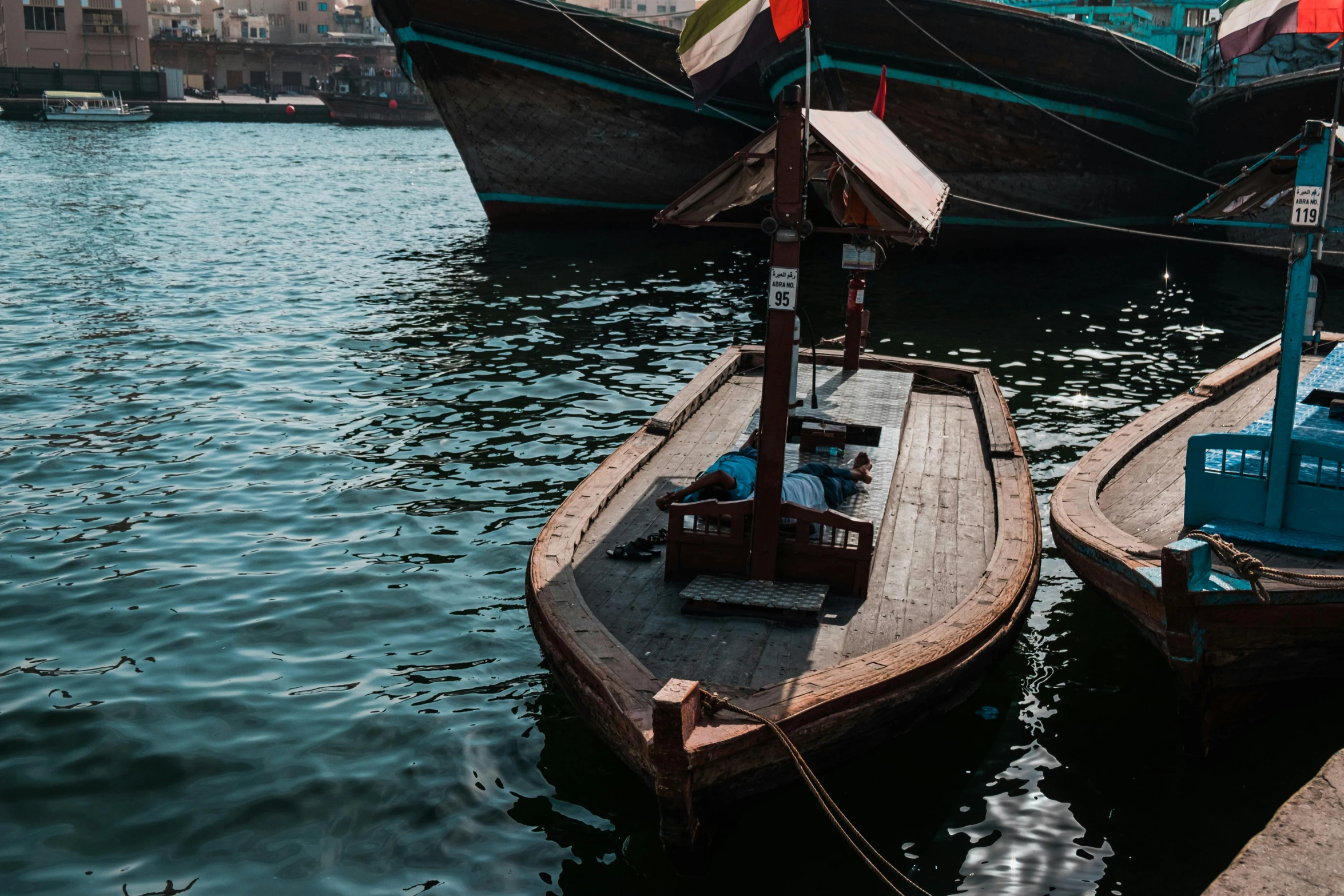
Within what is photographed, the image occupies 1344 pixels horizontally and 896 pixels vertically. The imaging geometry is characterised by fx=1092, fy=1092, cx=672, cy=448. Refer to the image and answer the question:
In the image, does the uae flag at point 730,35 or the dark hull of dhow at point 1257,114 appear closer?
the uae flag at point 730,35

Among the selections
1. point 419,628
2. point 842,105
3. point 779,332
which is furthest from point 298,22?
point 779,332

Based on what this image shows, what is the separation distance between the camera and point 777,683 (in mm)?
5340

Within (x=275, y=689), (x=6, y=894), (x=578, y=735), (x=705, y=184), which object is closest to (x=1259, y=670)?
(x=578, y=735)

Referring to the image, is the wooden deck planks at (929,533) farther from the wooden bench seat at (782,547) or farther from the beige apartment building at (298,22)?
the beige apartment building at (298,22)

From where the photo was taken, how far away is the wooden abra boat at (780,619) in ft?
16.0

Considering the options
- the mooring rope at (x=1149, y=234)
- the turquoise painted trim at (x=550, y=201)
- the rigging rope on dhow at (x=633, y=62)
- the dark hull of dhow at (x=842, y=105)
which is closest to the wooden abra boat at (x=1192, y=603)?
the mooring rope at (x=1149, y=234)

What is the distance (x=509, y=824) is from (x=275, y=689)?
218 centimetres

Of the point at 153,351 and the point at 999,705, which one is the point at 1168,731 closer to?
the point at 999,705

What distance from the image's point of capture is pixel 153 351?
50.7 feet

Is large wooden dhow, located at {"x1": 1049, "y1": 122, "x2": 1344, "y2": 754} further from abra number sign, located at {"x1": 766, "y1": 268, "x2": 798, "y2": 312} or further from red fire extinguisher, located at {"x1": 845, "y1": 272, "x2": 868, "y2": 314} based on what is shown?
red fire extinguisher, located at {"x1": 845, "y1": 272, "x2": 868, "y2": 314}

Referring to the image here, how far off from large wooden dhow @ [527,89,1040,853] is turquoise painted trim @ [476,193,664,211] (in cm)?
1897

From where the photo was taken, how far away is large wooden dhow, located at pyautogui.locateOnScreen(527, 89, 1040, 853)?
195 inches

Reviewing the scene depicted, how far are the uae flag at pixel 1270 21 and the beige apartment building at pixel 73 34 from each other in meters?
91.7

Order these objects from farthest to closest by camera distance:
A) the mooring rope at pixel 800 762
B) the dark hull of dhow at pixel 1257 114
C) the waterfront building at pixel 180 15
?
the waterfront building at pixel 180 15, the dark hull of dhow at pixel 1257 114, the mooring rope at pixel 800 762
